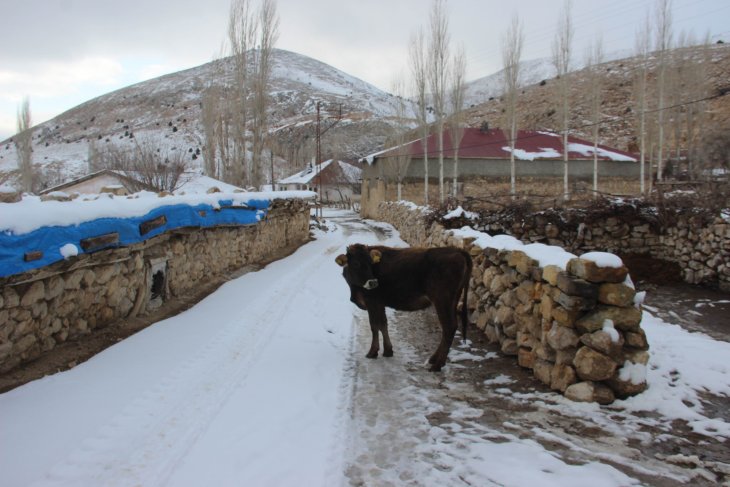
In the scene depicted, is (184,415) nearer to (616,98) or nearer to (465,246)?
(465,246)

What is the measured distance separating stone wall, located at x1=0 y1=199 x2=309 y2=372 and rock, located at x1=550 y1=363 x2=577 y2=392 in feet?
17.7

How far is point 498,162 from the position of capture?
3503 centimetres

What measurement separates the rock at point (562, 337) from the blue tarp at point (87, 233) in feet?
17.1

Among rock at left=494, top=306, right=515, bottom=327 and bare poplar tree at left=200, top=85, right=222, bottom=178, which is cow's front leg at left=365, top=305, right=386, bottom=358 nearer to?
rock at left=494, top=306, right=515, bottom=327

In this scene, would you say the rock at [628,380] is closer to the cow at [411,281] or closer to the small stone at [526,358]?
the small stone at [526,358]

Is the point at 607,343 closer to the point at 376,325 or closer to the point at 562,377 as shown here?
the point at 562,377

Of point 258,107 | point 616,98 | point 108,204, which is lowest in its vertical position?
point 108,204

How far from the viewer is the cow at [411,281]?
541 centimetres

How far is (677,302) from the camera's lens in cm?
1024

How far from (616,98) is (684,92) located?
3737 centimetres

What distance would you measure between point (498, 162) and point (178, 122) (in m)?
108

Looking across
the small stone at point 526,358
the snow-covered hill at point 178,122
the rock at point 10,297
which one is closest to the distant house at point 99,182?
the rock at point 10,297

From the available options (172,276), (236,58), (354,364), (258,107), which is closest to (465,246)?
(354,364)

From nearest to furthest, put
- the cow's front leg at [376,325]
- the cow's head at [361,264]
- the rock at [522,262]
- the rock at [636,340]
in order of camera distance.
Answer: the rock at [636,340] → the rock at [522,262] → the cow's head at [361,264] → the cow's front leg at [376,325]
